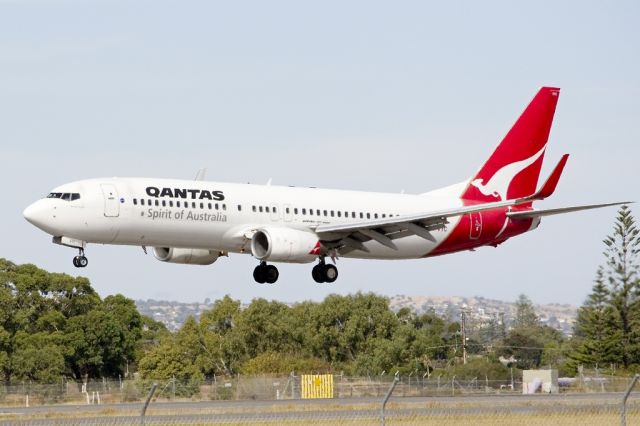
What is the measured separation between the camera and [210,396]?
54.8m

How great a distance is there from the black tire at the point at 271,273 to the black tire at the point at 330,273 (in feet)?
6.61

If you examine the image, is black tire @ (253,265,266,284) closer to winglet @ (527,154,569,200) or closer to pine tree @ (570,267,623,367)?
winglet @ (527,154,569,200)

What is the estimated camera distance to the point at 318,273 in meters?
56.8

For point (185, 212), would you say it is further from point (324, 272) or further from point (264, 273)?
point (324, 272)

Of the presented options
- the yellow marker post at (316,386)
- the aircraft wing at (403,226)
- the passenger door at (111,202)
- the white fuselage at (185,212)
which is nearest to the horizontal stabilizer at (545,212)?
the aircraft wing at (403,226)

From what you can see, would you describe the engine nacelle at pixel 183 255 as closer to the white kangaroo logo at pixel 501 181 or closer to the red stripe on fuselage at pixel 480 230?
the red stripe on fuselage at pixel 480 230

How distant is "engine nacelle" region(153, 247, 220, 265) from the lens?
55969 mm

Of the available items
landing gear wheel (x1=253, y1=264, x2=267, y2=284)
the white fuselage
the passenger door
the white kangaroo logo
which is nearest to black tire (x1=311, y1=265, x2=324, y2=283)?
the white fuselage

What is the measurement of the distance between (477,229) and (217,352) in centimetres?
5687

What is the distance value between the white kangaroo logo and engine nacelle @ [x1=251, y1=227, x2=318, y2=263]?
39.7 ft

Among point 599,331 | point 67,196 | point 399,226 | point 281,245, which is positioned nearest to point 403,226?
point 399,226

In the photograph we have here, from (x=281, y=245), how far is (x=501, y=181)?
14.9 meters

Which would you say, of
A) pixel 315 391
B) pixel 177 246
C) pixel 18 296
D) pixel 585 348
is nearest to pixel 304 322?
pixel 18 296

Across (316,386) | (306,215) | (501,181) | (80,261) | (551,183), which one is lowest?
(316,386)
